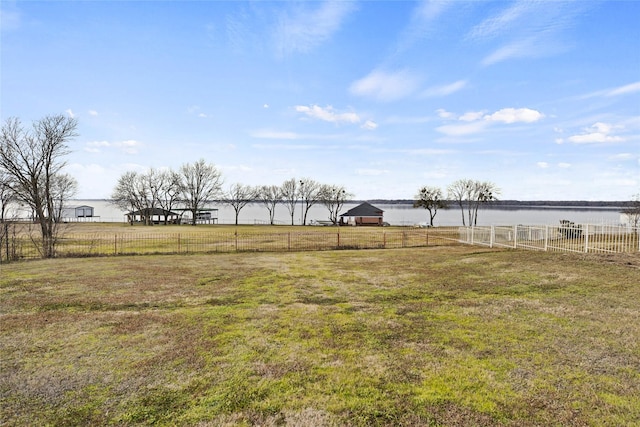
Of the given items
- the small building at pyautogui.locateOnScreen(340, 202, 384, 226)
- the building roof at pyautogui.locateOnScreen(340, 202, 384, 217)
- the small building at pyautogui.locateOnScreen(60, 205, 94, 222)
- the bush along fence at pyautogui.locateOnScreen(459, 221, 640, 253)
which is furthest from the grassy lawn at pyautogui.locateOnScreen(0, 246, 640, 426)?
the small building at pyautogui.locateOnScreen(60, 205, 94, 222)

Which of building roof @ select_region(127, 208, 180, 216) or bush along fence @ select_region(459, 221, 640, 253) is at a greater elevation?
building roof @ select_region(127, 208, 180, 216)

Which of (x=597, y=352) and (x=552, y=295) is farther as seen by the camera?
(x=552, y=295)

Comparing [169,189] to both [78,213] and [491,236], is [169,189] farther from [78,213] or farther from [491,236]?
[491,236]

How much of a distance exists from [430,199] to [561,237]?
197 ft

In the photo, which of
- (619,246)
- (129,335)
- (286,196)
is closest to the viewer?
(129,335)

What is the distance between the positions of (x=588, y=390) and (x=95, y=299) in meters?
11.0

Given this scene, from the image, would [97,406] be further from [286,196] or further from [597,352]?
[286,196]

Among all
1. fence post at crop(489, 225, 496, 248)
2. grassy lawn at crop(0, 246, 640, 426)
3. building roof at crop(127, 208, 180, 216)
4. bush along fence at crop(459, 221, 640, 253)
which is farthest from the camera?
building roof at crop(127, 208, 180, 216)

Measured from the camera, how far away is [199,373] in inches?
205

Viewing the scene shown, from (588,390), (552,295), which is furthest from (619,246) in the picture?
(588,390)

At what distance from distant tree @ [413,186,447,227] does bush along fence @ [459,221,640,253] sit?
171 feet

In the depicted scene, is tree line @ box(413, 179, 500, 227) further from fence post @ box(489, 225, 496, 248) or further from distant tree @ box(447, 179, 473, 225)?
fence post @ box(489, 225, 496, 248)

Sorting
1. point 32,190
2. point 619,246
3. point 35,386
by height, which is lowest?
point 35,386

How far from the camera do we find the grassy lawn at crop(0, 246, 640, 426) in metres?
4.21
